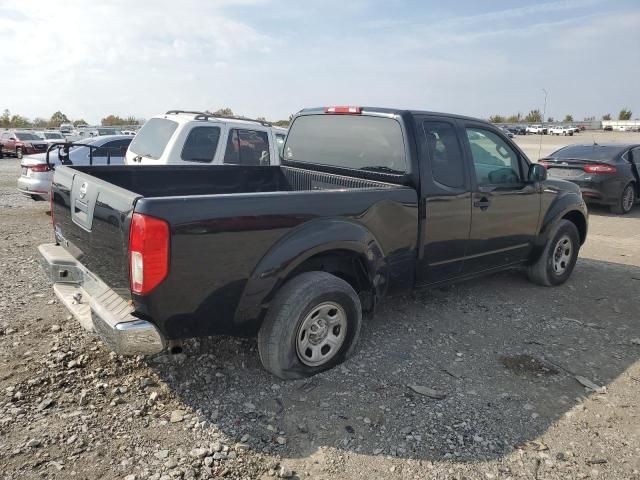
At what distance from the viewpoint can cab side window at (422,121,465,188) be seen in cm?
417

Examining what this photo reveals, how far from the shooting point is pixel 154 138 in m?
7.52

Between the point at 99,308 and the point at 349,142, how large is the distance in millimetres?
2579

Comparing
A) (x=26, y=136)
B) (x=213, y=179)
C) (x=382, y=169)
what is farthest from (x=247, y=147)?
(x=26, y=136)

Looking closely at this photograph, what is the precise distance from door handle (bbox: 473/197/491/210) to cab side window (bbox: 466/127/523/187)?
0.14m

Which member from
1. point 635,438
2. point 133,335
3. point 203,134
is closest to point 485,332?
point 635,438

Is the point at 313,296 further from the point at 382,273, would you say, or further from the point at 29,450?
the point at 29,450

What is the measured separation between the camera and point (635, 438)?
3.03 meters

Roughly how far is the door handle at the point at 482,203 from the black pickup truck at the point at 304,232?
5cm

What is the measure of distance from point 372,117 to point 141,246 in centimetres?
245

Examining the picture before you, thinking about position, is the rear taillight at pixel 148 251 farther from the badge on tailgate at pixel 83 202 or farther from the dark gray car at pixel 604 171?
the dark gray car at pixel 604 171

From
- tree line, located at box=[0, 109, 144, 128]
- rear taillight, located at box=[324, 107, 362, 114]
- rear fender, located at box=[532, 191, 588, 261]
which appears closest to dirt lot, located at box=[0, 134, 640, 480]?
rear fender, located at box=[532, 191, 588, 261]

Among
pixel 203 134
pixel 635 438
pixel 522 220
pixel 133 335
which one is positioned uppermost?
pixel 203 134

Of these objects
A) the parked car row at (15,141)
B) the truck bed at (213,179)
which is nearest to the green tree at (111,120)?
the parked car row at (15,141)

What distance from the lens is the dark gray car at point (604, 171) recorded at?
10.5 m
